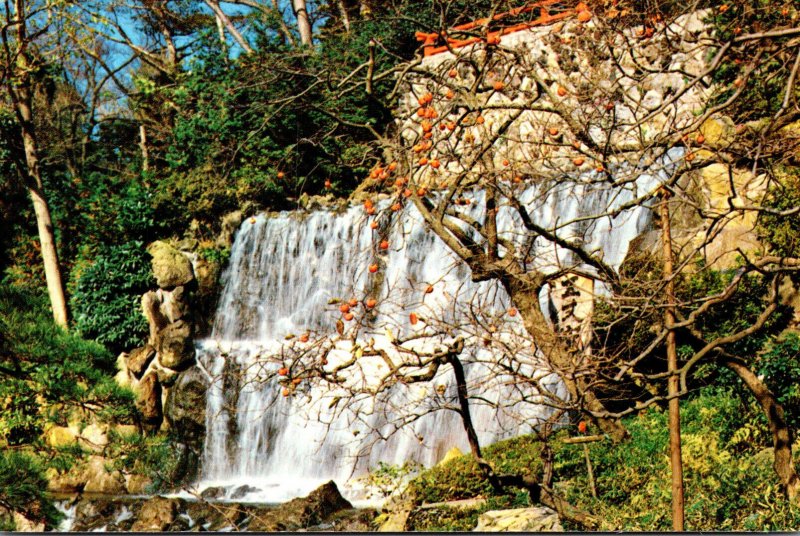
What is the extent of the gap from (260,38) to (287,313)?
228 cm

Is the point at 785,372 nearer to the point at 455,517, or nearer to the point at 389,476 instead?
the point at 455,517

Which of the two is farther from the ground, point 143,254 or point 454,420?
point 143,254

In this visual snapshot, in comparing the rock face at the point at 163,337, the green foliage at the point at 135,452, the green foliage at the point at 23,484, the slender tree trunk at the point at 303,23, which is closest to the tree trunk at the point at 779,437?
the green foliage at the point at 135,452

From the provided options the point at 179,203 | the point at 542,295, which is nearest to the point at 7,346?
the point at 542,295

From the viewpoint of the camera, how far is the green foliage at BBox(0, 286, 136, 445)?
113 inches

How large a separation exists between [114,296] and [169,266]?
1.76ft

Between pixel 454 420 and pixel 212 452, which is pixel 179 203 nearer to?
pixel 212 452

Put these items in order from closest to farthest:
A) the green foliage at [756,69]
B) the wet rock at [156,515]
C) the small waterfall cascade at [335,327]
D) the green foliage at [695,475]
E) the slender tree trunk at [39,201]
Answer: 1. the green foliage at [695,475]
2. the green foliage at [756,69]
3. the wet rock at [156,515]
4. the small waterfall cascade at [335,327]
5. the slender tree trunk at [39,201]

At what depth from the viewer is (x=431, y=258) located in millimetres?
5680

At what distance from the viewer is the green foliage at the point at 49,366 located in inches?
113

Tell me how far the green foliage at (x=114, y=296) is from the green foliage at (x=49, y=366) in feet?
8.98

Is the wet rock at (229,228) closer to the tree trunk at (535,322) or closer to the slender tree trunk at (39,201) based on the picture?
the slender tree trunk at (39,201)

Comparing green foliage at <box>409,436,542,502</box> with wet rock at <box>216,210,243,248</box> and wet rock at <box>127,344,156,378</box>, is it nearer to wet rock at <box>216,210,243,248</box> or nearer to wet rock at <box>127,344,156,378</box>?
wet rock at <box>127,344,156,378</box>

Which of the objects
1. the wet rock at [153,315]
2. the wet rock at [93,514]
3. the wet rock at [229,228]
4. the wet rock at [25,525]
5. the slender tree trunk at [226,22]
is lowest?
the wet rock at [93,514]
